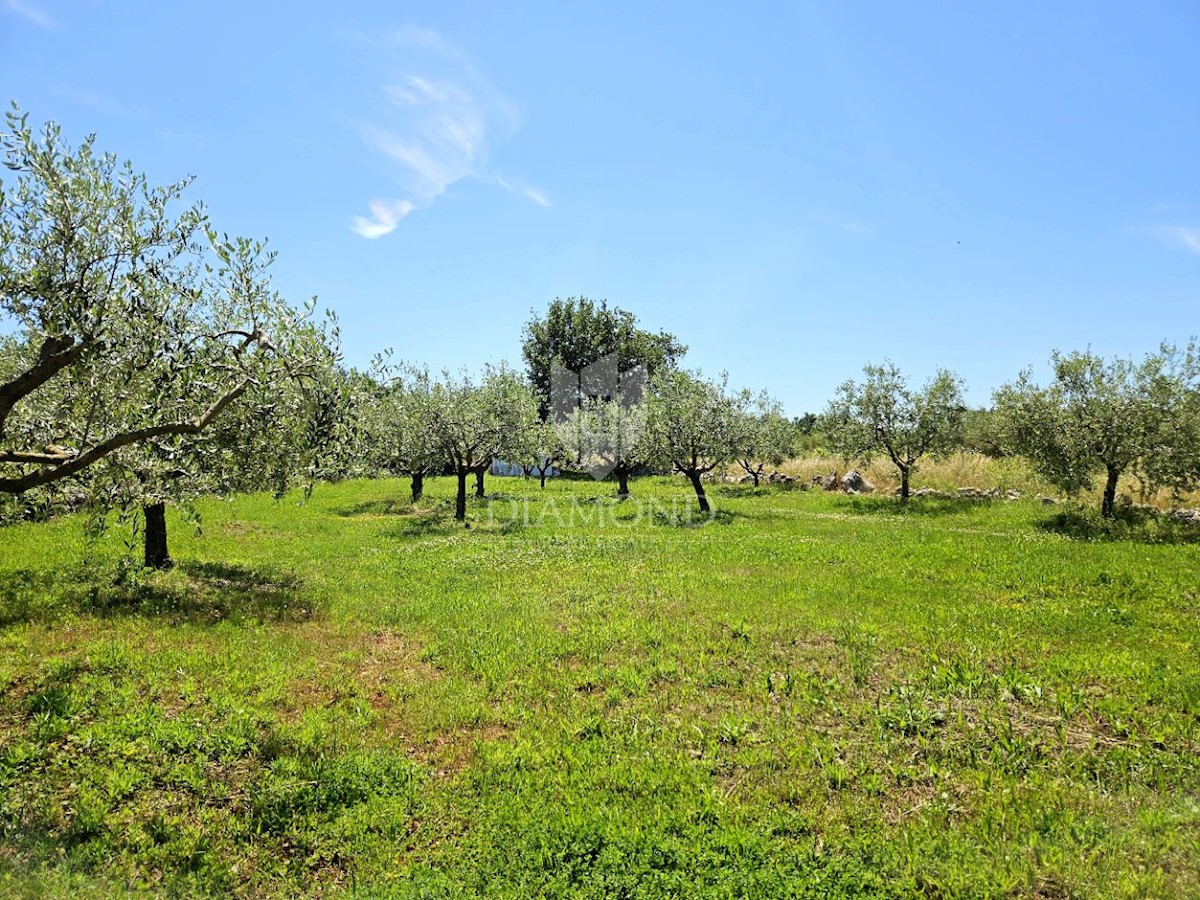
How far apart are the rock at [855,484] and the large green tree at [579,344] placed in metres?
33.1

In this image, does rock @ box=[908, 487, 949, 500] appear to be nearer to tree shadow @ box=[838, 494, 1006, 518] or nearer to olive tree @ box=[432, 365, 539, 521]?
tree shadow @ box=[838, 494, 1006, 518]

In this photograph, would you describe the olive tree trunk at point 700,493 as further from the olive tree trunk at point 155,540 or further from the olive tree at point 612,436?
the olive tree trunk at point 155,540

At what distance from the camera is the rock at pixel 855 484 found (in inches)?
1991

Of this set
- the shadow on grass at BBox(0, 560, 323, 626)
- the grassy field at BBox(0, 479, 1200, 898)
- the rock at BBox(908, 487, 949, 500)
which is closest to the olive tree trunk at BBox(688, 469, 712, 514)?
the grassy field at BBox(0, 479, 1200, 898)

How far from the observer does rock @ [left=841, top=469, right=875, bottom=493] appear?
1991 inches

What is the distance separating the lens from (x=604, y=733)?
9.59 meters

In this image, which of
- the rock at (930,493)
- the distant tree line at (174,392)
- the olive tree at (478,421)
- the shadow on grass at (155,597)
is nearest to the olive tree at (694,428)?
the olive tree at (478,421)

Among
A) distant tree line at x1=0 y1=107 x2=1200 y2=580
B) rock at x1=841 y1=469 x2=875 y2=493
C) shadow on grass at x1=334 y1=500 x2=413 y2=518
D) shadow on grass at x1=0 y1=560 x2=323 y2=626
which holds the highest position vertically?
distant tree line at x1=0 y1=107 x2=1200 y2=580

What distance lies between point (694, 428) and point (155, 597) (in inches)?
1075

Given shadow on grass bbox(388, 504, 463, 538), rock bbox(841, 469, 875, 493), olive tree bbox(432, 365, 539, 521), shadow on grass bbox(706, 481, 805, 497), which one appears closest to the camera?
shadow on grass bbox(388, 504, 463, 538)

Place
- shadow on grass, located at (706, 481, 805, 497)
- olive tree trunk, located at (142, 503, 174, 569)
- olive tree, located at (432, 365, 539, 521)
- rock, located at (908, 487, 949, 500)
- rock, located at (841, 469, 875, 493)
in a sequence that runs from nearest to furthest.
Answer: olive tree trunk, located at (142, 503, 174, 569) → olive tree, located at (432, 365, 539, 521) → rock, located at (908, 487, 949, 500) → shadow on grass, located at (706, 481, 805, 497) → rock, located at (841, 469, 875, 493)

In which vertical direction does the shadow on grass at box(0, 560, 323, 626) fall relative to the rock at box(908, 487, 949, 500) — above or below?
below

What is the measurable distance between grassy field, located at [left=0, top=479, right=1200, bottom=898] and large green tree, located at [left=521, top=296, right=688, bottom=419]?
6245cm

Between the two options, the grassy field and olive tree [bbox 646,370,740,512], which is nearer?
the grassy field
